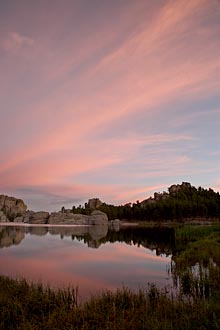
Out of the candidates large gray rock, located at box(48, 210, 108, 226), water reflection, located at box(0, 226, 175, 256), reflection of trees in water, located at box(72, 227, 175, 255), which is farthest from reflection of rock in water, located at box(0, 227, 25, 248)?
large gray rock, located at box(48, 210, 108, 226)

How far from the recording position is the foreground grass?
34.3 feet

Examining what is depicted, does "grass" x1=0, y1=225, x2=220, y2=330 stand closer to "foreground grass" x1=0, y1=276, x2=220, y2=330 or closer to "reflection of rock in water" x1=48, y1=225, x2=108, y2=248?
"foreground grass" x1=0, y1=276, x2=220, y2=330

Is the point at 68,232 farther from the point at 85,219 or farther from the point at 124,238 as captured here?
the point at 85,219

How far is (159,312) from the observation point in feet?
39.4

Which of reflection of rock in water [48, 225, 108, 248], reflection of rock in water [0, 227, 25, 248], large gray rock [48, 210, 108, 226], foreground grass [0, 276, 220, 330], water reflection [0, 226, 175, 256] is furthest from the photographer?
large gray rock [48, 210, 108, 226]

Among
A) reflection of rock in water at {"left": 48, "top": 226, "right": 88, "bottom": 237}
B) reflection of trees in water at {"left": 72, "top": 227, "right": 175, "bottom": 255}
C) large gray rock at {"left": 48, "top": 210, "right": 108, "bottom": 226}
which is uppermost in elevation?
large gray rock at {"left": 48, "top": 210, "right": 108, "bottom": 226}

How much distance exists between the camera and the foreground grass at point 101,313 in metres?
10.4

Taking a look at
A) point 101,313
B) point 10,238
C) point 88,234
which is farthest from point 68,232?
point 101,313

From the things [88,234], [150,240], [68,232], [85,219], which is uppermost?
[85,219]

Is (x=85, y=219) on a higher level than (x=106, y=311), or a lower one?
higher

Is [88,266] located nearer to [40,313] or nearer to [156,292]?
[156,292]

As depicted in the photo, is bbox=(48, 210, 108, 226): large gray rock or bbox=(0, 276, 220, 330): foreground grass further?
bbox=(48, 210, 108, 226): large gray rock

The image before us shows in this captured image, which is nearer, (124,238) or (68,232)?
(124,238)

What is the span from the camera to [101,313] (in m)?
12.0
